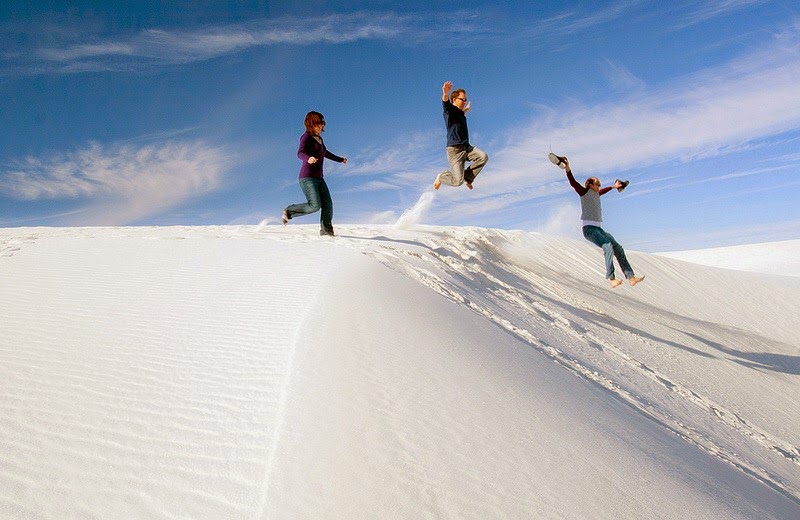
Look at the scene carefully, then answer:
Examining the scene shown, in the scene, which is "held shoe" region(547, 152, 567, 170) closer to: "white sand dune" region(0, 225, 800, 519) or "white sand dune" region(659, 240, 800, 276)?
"white sand dune" region(0, 225, 800, 519)

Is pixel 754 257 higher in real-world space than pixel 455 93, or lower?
lower

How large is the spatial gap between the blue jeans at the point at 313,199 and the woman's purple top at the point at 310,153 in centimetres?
9

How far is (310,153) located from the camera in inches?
291

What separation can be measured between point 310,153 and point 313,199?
0.68 m

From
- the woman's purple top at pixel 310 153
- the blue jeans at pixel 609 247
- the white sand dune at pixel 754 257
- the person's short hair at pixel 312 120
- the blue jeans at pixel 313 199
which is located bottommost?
the white sand dune at pixel 754 257

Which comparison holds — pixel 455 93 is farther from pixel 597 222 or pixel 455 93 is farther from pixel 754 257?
pixel 754 257

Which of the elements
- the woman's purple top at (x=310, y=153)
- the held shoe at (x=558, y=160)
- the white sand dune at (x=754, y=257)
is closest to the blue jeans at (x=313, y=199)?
the woman's purple top at (x=310, y=153)

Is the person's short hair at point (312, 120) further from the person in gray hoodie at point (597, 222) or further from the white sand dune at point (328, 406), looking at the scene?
the person in gray hoodie at point (597, 222)

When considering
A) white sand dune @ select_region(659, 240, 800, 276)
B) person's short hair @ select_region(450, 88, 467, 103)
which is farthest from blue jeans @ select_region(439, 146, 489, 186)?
white sand dune @ select_region(659, 240, 800, 276)

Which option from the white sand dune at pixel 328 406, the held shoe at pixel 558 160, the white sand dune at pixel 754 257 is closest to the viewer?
the white sand dune at pixel 328 406

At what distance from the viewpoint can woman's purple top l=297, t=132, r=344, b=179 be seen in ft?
24.1

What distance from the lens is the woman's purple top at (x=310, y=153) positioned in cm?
734

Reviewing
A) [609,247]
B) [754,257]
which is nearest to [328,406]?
[609,247]

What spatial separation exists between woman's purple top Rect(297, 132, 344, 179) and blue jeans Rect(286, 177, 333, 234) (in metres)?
0.09
